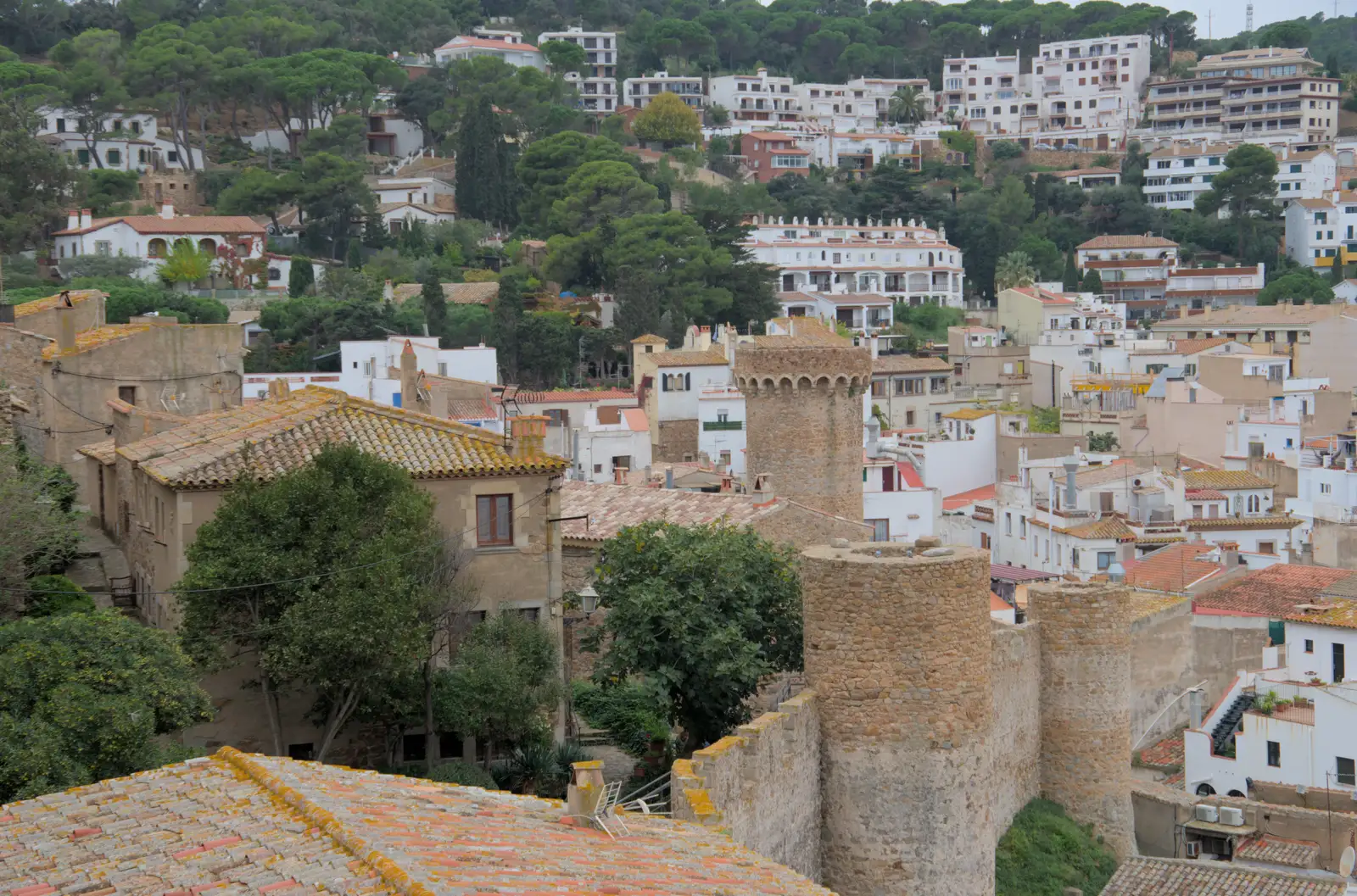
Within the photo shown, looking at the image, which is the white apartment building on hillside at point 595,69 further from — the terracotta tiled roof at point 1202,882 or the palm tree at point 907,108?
the terracotta tiled roof at point 1202,882

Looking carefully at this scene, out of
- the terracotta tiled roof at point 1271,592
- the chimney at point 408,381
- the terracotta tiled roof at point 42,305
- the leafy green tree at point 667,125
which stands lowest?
the terracotta tiled roof at point 1271,592

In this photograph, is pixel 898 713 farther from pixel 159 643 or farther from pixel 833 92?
pixel 833 92

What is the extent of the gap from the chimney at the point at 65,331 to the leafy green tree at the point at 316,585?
10460mm

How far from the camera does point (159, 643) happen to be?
1523 centimetres

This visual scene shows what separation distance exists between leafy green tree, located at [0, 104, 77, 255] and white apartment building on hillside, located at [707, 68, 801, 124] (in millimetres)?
64458

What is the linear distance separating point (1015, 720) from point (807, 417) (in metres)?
9.49

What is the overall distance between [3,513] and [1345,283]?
89.2 meters

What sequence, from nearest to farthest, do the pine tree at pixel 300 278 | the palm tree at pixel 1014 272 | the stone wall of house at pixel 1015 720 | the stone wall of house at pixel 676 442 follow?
1. the stone wall of house at pixel 1015 720
2. the stone wall of house at pixel 676 442
3. the pine tree at pixel 300 278
4. the palm tree at pixel 1014 272

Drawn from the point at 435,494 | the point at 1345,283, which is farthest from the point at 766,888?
the point at 1345,283

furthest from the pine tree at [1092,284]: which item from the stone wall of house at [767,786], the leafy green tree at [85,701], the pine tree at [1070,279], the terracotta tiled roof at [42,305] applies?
the leafy green tree at [85,701]

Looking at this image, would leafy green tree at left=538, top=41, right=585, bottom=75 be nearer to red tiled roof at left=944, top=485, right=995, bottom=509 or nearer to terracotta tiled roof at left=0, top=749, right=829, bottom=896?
red tiled roof at left=944, top=485, right=995, bottom=509

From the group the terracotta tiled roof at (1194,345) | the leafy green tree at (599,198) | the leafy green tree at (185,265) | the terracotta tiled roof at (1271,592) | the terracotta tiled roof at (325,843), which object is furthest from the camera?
the leafy green tree at (599,198)

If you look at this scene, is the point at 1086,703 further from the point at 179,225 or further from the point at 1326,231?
the point at 1326,231

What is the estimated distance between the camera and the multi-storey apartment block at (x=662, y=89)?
132125 mm
